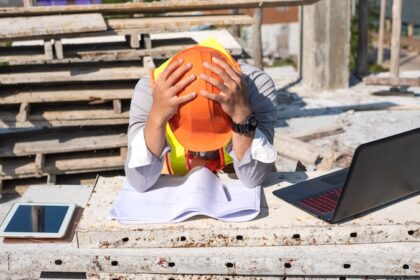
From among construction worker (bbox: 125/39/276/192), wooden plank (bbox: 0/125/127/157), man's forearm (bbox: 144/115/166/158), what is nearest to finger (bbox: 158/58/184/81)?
construction worker (bbox: 125/39/276/192)

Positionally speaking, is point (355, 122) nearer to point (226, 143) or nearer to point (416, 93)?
point (416, 93)

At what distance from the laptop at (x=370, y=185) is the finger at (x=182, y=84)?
28.6 inches

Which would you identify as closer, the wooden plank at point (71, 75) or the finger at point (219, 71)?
the finger at point (219, 71)

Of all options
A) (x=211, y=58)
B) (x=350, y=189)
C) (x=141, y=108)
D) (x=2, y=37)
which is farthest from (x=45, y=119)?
(x=350, y=189)

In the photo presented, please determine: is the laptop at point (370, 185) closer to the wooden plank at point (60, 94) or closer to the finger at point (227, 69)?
the finger at point (227, 69)

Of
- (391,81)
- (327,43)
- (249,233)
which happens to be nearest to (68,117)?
(249,233)

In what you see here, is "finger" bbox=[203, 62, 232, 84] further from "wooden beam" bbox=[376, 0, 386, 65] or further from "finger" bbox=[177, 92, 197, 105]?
"wooden beam" bbox=[376, 0, 386, 65]

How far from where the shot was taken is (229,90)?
2.62 m

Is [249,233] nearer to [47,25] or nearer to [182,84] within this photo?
[182,84]

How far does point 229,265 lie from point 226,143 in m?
0.60

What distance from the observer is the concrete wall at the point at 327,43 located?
30.0 feet

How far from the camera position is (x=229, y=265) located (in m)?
2.53

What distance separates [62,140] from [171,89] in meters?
3.13

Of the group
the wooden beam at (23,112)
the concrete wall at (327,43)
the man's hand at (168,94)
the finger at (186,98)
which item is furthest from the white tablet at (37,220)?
the concrete wall at (327,43)
